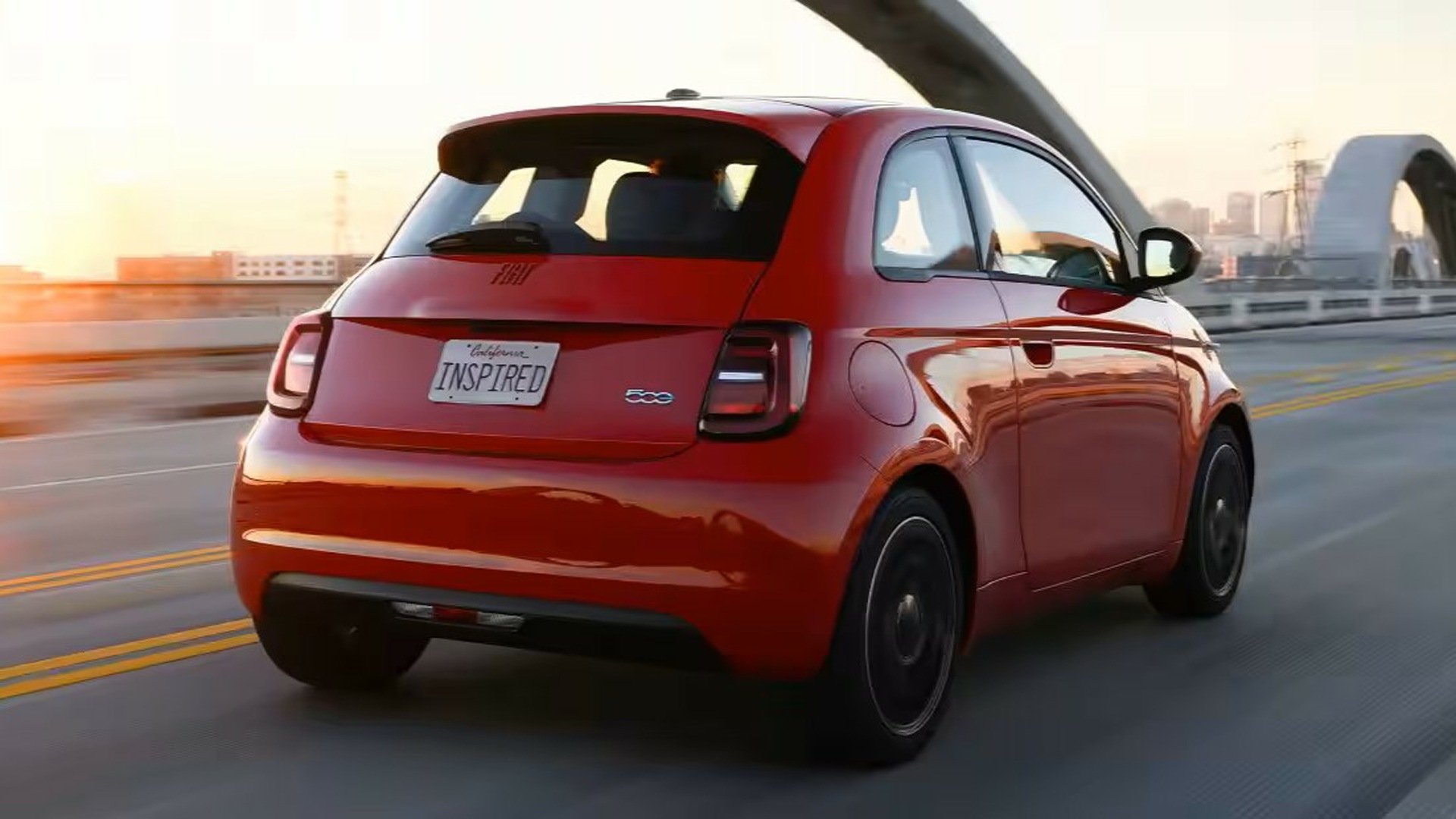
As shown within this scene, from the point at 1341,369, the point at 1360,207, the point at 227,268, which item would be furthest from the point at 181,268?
the point at 1360,207

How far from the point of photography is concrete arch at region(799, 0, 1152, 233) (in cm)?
4641

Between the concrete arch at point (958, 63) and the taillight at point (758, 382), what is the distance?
42071 millimetres

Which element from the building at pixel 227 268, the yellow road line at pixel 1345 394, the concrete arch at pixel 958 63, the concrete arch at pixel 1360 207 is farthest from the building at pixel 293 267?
the concrete arch at pixel 1360 207

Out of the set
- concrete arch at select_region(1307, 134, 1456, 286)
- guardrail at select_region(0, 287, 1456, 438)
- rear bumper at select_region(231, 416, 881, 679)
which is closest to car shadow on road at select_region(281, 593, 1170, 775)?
rear bumper at select_region(231, 416, 881, 679)

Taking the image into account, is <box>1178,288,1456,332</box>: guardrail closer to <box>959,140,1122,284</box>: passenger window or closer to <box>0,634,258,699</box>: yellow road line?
<box>959,140,1122,284</box>: passenger window

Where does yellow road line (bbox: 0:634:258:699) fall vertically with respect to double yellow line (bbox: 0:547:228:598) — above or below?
below

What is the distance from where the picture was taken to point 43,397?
1560 cm

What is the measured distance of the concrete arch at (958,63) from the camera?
152 ft

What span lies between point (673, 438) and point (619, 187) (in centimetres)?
77

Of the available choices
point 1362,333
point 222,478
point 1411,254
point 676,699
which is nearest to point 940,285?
point 676,699

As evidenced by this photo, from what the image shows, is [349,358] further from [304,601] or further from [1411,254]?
[1411,254]

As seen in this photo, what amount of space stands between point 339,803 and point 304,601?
0.58m

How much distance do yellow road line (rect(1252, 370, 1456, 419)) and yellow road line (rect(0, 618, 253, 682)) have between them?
1101 cm

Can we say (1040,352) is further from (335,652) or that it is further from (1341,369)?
(1341,369)
